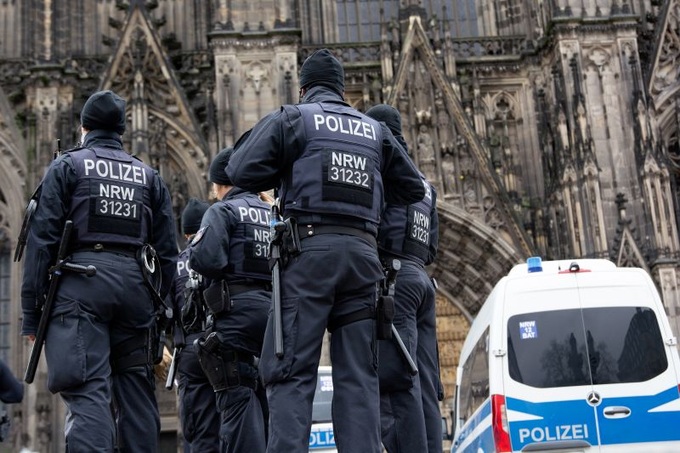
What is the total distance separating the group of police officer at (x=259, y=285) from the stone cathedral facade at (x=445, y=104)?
1282 centimetres

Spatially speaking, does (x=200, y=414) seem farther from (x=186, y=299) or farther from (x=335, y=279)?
(x=335, y=279)

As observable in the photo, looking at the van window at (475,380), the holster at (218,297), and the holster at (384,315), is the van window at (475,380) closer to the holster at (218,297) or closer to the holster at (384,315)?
the holster at (218,297)

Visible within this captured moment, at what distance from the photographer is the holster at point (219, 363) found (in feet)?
23.5

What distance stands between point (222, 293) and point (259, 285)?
0.32 m

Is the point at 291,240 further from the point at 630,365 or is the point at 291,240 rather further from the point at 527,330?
the point at 630,365

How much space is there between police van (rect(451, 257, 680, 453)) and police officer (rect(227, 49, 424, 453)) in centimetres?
303

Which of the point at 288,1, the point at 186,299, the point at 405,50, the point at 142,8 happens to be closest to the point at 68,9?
the point at 142,8

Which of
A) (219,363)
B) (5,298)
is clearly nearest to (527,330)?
(219,363)

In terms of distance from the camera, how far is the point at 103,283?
6234 millimetres

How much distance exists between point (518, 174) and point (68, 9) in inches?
376

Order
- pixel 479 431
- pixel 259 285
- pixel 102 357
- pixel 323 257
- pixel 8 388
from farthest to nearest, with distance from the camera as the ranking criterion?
pixel 479 431 < pixel 8 388 < pixel 259 285 < pixel 102 357 < pixel 323 257

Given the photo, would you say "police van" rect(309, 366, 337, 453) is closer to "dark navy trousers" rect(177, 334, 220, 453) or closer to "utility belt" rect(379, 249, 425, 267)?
"dark navy trousers" rect(177, 334, 220, 453)

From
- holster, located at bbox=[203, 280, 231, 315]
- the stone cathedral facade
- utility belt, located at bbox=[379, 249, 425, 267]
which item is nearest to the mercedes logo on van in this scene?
utility belt, located at bbox=[379, 249, 425, 267]

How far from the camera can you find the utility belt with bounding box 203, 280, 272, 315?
7.18m
